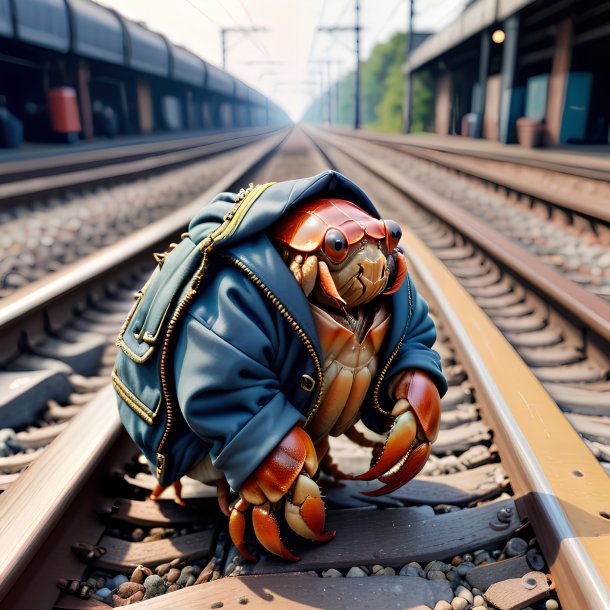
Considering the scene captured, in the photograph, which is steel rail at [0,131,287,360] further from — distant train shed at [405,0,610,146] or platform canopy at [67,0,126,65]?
distant train shed at [405,0,610,146]

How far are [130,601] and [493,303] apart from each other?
10.7ft

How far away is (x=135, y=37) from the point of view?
1831 centimetres

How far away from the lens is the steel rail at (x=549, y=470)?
1.45 m

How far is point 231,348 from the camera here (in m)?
1.41

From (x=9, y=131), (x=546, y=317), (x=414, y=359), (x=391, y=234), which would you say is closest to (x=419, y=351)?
(x=414, y=359)

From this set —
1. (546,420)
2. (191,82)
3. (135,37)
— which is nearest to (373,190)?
(546,420)

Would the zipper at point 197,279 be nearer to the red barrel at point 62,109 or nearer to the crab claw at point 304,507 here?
the crab claw at point 304,507

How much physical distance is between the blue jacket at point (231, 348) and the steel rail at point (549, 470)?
466 millimetres

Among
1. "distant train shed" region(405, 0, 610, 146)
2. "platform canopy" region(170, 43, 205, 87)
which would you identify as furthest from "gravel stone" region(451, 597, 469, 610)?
"platform canopy" region(170, 43, 205, 87)

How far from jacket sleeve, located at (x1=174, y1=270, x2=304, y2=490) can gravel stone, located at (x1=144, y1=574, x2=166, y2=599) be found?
1.53ft

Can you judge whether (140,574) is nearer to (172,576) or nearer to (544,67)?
(172,576)

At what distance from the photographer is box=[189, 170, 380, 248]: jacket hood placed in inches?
58.9

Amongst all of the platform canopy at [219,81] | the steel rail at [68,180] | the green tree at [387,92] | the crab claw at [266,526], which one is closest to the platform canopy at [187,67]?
the platform canopy at [219,81]

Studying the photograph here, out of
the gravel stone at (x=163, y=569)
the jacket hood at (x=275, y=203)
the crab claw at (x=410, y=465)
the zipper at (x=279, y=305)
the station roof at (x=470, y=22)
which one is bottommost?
the gravel stone at (x=163, y=569)
